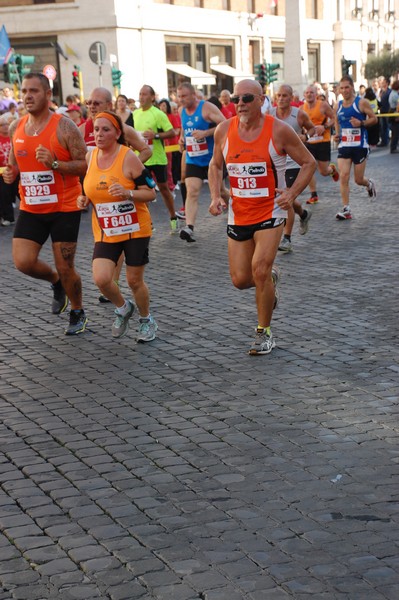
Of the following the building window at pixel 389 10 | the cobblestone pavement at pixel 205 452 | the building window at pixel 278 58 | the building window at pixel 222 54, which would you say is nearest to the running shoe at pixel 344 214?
the cobblestone pavement at pixel 205 452

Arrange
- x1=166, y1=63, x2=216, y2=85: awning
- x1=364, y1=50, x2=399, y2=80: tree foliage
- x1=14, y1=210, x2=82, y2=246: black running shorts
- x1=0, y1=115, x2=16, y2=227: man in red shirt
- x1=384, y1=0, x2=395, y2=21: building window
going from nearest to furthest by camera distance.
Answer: x1=14, y1=210, x2=82, y2=246: black running shorts < x1=0, y1=115, x2=16, y2=227: man in red shirt < x1=166, y1=63, x2=216, y2=85: awning < x1=364, y1=50, x2=399, y2=80: tree foliage < x1=384, y1=0, x2=395, y2=21: building window

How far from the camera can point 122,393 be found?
6.35 meters

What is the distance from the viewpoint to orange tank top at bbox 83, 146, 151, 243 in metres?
7.45

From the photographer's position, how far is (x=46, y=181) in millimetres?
7805

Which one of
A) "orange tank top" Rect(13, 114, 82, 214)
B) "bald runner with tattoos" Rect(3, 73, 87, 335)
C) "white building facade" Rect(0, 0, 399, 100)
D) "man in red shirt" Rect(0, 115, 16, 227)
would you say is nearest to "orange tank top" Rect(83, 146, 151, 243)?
"bald runner with tattoos" Rect(3, 73, 87, 335)

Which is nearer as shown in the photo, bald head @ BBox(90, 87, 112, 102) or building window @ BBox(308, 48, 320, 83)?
bald head @ BBox(90, 87, 112, 102)

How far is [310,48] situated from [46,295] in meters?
50.1

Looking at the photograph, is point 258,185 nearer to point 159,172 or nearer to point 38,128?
point 38,128

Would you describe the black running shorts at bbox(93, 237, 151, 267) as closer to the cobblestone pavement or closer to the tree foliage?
the cobblestone pavement

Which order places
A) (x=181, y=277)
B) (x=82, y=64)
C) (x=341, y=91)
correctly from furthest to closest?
(x=82, y=64) < (x=341, y=91) < (x=181, y=277)

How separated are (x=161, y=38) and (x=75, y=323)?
117 ft

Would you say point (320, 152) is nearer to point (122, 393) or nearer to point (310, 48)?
point (122, 393)

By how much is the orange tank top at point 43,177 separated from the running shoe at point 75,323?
0.84 meters

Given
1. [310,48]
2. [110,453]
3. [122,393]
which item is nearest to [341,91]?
[122,393]
